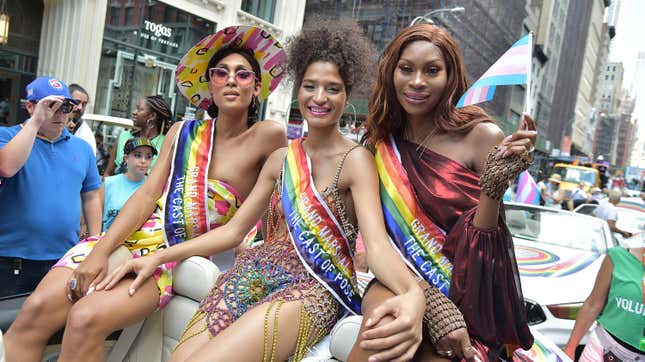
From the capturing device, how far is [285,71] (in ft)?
8.81

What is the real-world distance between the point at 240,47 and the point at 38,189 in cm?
148

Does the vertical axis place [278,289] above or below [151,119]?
below

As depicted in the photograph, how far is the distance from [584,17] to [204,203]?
3503 inches

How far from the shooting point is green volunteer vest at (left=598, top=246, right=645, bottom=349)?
264 centimetres

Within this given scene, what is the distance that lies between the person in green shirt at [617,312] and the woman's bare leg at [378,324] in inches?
60.2

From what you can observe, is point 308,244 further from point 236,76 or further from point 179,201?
point 236,76

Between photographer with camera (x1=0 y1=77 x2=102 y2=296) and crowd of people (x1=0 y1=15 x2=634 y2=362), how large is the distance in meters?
0.02

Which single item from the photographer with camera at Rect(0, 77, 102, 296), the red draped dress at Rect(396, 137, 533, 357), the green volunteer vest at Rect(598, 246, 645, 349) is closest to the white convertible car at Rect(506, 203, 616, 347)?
the green volunteer vest at Rect(598, 246, 645, 349)

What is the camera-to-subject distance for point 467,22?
121ft

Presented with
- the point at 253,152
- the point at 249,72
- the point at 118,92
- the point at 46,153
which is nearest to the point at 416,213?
the point at 253,152

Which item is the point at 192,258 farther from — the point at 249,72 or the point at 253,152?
the point at 249,72

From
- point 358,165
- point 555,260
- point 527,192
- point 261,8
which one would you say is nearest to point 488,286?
point 358,165

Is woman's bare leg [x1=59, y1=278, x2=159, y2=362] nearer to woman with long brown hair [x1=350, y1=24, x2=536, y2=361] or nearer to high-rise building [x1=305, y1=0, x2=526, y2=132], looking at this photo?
woman with long brown hair [x1=350, y1=24, x2=536, y2=361]

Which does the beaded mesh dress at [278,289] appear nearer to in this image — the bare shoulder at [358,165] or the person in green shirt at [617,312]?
the bare shoulder at [358,165]
